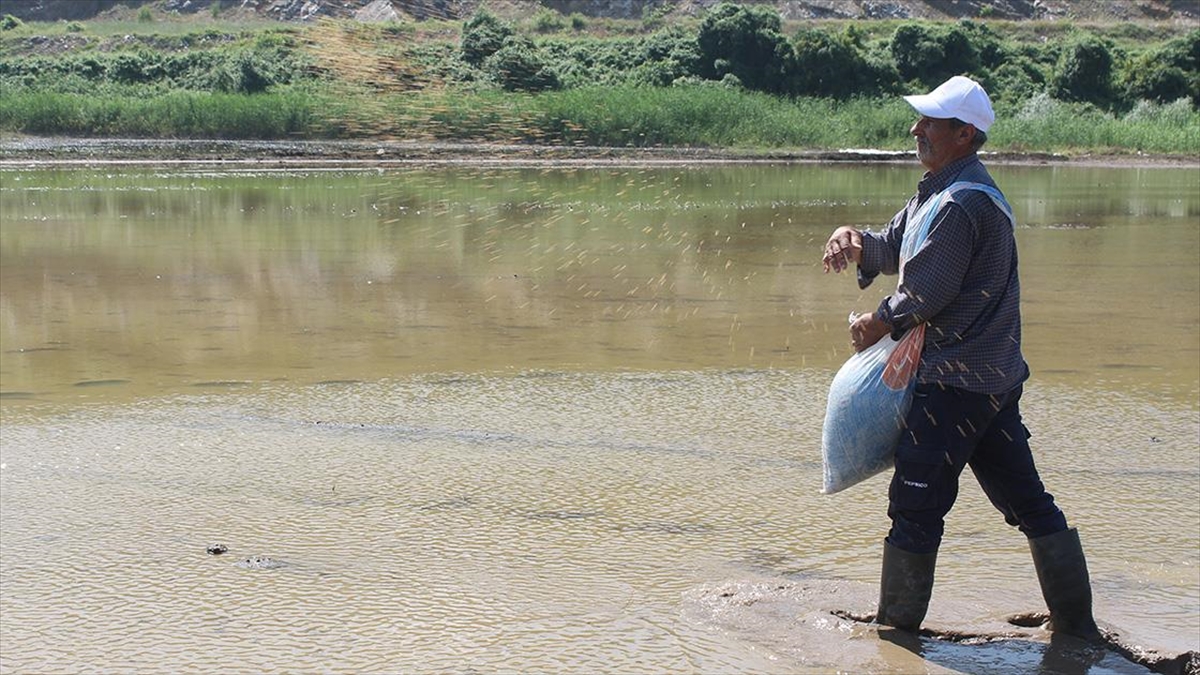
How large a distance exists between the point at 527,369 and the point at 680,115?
98.3 ft

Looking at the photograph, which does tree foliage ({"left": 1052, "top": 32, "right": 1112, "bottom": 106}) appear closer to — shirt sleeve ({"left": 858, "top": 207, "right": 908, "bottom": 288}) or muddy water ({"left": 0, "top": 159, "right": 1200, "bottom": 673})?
muddy water ({"left": 0, "top": 159, "right": 1200, "bottom": 673})

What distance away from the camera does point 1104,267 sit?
557 inches

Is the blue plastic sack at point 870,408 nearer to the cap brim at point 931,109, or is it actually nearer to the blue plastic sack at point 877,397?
the blue plastic sack at point 877,397

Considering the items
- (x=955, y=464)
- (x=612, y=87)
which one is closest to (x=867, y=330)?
(x=955, y=464)

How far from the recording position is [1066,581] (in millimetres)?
4449

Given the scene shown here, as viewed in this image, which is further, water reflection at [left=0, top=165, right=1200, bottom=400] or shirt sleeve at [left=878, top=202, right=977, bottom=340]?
water reflection at [left=0, top=165, right=1200, bottom=400]

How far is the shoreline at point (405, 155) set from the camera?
102ft

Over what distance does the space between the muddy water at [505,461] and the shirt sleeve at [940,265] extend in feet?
3.50

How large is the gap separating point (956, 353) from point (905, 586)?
2.41 feet

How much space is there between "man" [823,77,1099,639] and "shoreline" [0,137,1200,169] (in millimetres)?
27147

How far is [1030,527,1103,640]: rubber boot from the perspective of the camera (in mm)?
4438

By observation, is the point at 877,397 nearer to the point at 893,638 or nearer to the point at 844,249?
the point at 844,249

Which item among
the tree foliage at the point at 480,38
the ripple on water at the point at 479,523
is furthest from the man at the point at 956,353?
the tree foliage at the point at 480,38

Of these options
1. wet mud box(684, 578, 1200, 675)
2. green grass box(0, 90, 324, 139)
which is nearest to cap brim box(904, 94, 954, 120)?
wet mud box(684, 578, 1200, 675)
